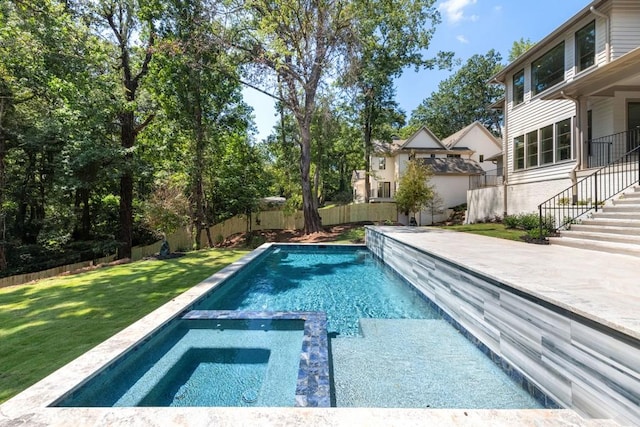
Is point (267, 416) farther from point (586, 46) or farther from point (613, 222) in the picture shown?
point (586, 46)

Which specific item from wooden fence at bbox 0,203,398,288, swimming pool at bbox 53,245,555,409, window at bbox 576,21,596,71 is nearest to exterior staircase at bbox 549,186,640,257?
swimming pool at bbox 53,245,555,409

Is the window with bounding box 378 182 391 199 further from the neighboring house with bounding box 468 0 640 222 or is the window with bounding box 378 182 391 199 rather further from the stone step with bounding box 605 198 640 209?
the stone step with bounding box 605 198 640 209

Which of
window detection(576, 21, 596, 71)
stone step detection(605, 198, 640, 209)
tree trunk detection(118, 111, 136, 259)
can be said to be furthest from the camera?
tree trunk detection(118, 111, 136, 259)

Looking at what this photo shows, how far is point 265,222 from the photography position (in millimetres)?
21750

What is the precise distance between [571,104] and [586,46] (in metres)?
2.02

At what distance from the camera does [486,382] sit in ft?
11.1

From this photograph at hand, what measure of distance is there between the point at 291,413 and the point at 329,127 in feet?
63.6

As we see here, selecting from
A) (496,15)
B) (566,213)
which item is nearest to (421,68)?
(496,15)

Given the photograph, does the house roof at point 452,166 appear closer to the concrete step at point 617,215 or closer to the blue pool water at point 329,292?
the concrete step at point 617,215

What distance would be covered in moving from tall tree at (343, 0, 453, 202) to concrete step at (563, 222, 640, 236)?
11.8 metres

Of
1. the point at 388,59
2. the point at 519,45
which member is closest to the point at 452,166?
the point at 388,59

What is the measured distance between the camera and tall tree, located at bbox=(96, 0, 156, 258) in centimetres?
1343

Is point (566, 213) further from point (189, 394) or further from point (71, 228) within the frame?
point (71, 228)

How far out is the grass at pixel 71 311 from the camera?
334cm
